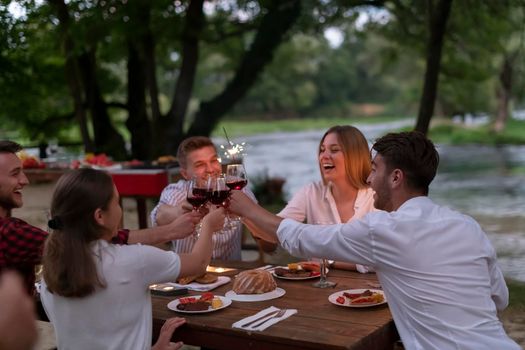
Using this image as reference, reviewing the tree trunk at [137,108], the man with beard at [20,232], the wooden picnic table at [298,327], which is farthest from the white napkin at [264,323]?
the tree trunk at [137,108]

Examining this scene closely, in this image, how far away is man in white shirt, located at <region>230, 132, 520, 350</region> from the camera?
95.7 inches

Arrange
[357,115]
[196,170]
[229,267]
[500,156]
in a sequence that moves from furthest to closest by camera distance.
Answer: [357,115]
[500,156]
[196,170]
[229,267]

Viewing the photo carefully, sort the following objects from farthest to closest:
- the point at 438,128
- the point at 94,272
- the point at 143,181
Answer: the point at 438,128, the point at 143,181, the point at 94,272

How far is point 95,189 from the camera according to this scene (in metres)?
2.48

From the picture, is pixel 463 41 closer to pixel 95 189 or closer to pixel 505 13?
pixel 505 13

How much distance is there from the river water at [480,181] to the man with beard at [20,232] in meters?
5.01

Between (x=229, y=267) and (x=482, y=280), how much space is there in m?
1.62

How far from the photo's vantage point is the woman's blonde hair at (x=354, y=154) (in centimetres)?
393

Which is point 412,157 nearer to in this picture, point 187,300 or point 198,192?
point 198,192

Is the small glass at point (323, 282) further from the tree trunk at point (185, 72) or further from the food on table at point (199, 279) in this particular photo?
the tree trunk at point (185, 72)

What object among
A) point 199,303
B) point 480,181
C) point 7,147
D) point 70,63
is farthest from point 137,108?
point 199,303

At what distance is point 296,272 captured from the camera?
348cm

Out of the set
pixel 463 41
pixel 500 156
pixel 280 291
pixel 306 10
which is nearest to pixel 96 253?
pixel 280 291

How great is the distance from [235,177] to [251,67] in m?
10.4
